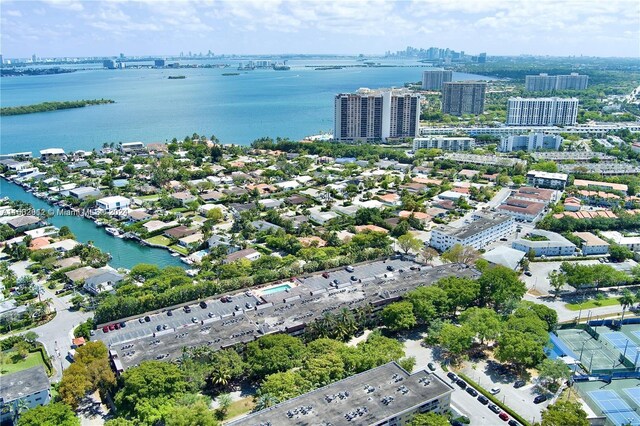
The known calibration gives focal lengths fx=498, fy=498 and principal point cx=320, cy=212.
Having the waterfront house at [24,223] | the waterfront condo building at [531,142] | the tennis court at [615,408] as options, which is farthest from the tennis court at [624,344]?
the waterfront condo building at [531,142]

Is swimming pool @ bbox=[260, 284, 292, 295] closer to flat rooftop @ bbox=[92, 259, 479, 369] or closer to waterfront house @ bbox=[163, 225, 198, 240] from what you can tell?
flat rooftop @ bbox=[92, 259, 479, 369]

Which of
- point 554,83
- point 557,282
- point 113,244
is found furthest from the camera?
point 554,83

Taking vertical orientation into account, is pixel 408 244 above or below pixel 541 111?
below

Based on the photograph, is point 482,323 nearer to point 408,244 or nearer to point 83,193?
point 408,244

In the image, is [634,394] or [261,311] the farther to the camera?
[261,311]

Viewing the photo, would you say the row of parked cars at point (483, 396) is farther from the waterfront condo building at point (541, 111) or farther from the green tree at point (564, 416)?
the waterfront condo building at point (541, 111)

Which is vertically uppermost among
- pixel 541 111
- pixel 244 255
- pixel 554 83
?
pixel 554 83

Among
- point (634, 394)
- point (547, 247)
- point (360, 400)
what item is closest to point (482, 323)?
point (634, 394)
